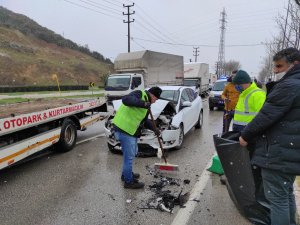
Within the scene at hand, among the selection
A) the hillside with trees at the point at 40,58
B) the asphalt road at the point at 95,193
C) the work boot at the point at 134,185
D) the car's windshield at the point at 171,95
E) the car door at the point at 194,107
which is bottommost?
the asphalt road at the point at 95,193

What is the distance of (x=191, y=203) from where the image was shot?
14.6 feet

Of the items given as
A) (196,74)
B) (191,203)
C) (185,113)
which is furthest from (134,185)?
(196,74)

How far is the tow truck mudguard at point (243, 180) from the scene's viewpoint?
3.51m

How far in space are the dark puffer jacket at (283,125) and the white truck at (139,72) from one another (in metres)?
15.0

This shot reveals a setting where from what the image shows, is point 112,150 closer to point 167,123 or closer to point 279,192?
point 167,123

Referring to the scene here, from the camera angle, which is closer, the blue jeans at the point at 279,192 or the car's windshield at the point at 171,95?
the blue jeans at the point at 279,192

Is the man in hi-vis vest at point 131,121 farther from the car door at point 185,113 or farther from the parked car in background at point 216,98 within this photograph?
the parked car in background at point 216,98

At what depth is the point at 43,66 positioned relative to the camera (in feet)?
188

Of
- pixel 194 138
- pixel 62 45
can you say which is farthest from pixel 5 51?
pixel 194 138

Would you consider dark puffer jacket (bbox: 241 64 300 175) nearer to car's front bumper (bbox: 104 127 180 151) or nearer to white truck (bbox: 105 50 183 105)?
car's front bumper (bbox: 104 127 180 151)

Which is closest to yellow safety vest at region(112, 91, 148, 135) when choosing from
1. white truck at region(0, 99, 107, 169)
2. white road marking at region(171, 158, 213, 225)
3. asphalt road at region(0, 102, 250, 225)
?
asphalt road at region(0, 102, 250, 225)

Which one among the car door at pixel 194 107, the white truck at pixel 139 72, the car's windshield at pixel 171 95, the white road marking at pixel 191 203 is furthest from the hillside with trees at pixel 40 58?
the white road marking at pixel 191 203

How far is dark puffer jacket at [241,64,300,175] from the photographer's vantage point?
110 inches

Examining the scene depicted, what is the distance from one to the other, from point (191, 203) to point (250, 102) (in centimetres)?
172
